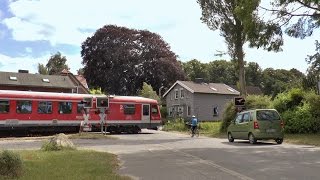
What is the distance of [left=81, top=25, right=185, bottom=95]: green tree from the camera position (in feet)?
242

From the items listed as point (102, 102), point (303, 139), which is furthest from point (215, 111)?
point (303, 139)

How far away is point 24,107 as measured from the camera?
3656 cm

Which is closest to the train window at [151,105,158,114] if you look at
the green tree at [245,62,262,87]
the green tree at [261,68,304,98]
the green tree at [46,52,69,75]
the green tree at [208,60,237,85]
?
the green tree at [261,68,304,98]

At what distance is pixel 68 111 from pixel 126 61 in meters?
35.2

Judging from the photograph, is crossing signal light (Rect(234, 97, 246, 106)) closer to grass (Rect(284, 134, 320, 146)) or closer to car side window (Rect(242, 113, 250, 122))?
grass (Rect(284, 134, 320, 146))

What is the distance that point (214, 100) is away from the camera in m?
70.8

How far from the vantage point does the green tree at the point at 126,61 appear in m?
73.6

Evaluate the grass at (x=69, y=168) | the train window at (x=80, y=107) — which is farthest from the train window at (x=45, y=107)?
the grass at (x=69, y=168)

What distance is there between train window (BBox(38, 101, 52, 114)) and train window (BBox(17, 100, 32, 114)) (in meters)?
0.82

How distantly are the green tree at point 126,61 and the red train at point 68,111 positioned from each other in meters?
29.5

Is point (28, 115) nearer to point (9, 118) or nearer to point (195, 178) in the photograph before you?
point (9, 118)

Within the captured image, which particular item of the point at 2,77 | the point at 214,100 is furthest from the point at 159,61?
the point at 2,77

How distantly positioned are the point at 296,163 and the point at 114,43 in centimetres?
6104

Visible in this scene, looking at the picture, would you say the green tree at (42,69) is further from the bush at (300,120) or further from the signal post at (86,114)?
the bush at (300,120)
